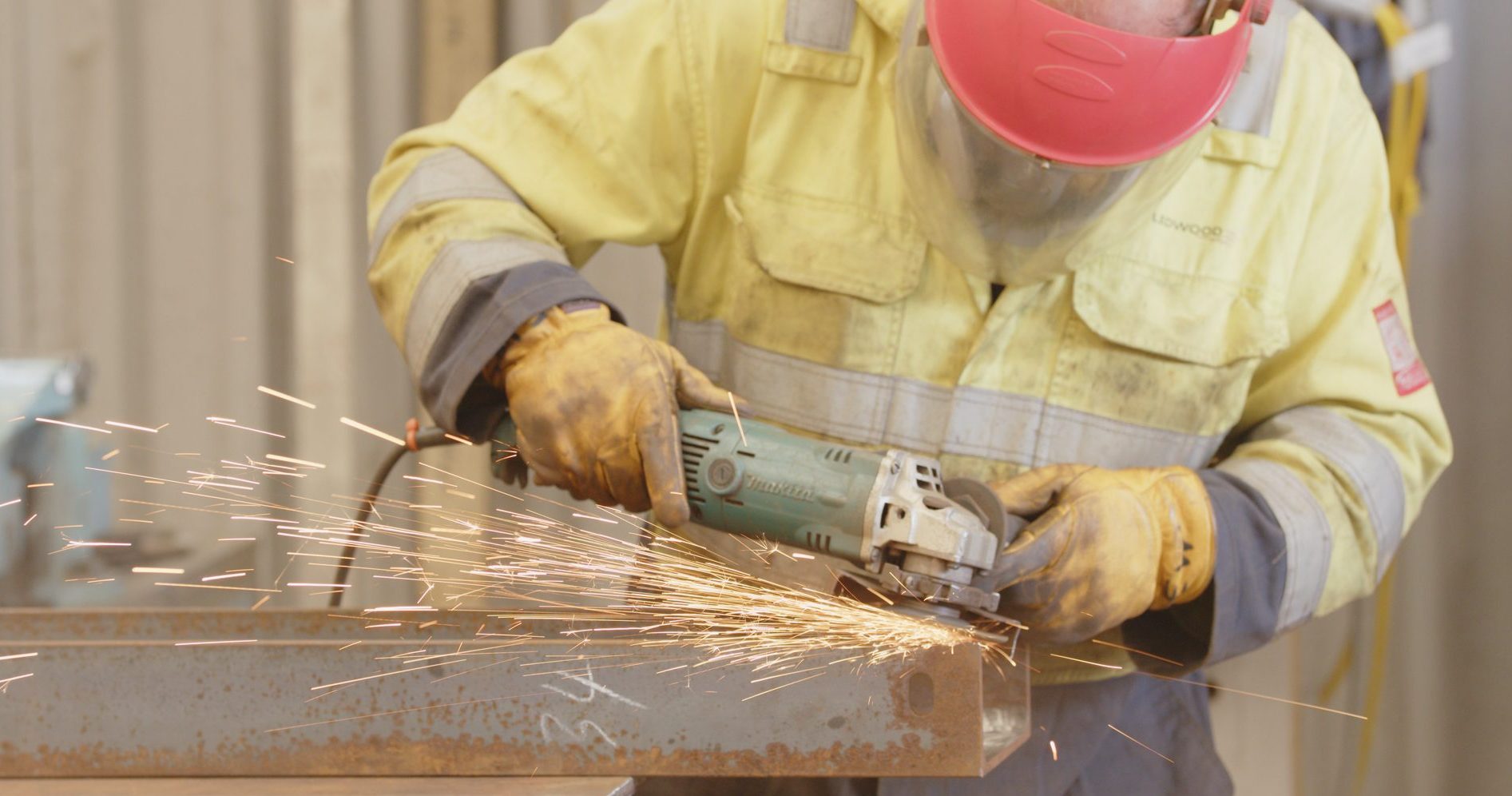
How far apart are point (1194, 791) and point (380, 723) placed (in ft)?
3.86

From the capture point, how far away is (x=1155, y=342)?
5.04ft

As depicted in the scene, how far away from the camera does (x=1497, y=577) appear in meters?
2.53

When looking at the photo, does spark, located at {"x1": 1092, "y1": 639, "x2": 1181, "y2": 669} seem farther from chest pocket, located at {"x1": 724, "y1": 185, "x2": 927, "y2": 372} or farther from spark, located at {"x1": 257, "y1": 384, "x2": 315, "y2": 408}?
spark, located at {"x1": 257, "y1": 384, "x2": 315, "y2": 408}

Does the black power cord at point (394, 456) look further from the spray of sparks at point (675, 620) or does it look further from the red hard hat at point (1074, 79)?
the red hard hat at point (1074, 79)

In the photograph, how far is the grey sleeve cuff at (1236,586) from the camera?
4.70 feet

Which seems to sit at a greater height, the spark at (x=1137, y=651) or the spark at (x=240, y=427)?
the spark at (x=1137, y=651)

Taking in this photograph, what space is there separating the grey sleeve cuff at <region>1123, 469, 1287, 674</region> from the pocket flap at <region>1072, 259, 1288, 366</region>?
183 millimetres

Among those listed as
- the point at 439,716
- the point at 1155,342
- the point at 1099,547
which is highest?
the point at 1155,342

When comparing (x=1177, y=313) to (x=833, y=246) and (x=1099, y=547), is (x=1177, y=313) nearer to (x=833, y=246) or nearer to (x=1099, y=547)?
(x=1099, y=547)

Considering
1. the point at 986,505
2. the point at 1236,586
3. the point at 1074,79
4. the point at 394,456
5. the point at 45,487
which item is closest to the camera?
the point at 1074,79

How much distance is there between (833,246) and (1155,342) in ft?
1.54

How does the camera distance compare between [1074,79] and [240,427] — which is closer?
[1074,79]

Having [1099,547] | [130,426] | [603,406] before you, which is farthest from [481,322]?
[130,426]

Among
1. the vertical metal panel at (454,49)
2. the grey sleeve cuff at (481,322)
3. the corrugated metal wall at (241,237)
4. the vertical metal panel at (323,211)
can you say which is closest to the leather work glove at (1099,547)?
the grey sleeve cuff at (481,322)
